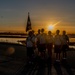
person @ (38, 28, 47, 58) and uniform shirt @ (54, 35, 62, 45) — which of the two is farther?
person @ (38, 28, 47, 58)

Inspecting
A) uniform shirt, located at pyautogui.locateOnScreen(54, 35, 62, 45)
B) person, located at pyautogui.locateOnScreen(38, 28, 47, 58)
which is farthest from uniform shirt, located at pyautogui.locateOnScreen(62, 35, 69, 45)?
person, located at pyautogui.locateOnScreen(38, 28, 47, 58)

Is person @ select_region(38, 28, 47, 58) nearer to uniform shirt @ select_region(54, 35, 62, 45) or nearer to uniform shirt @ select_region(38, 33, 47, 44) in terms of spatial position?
uniform shirt @ select_region(38, 33, 47, 44)

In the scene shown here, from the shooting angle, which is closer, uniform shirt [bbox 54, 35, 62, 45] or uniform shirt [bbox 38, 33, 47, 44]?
uniform shirt [bbox 54, 35, 62, 45]

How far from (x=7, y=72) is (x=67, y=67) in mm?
3395

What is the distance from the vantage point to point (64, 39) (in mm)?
20812

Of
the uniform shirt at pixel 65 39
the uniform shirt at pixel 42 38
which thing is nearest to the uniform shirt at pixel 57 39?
the uniform shirt at pixel 65 39

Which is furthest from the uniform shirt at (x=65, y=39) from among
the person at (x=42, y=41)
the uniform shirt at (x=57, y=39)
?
the person at (x=42, y=41)

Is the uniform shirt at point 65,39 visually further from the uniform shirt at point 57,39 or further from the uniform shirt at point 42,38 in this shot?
the uniform shirt at point 42,38

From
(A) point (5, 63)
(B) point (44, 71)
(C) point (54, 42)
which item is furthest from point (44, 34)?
(B) point (44, 71)

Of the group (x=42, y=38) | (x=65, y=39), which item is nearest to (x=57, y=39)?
(x=65, y=39)

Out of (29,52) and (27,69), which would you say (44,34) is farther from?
(27,69)

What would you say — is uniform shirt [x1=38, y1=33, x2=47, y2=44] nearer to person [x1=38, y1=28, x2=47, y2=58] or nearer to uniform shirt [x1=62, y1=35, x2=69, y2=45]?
person [x1=38, y1=28, x2=47, y2=58]

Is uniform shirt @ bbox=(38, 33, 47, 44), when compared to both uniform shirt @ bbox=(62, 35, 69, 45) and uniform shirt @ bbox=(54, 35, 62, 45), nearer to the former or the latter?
uniform shirt @ bbox=(54, 35, 62, 45)

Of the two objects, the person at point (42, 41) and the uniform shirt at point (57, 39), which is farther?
the person at point (42, 41)
